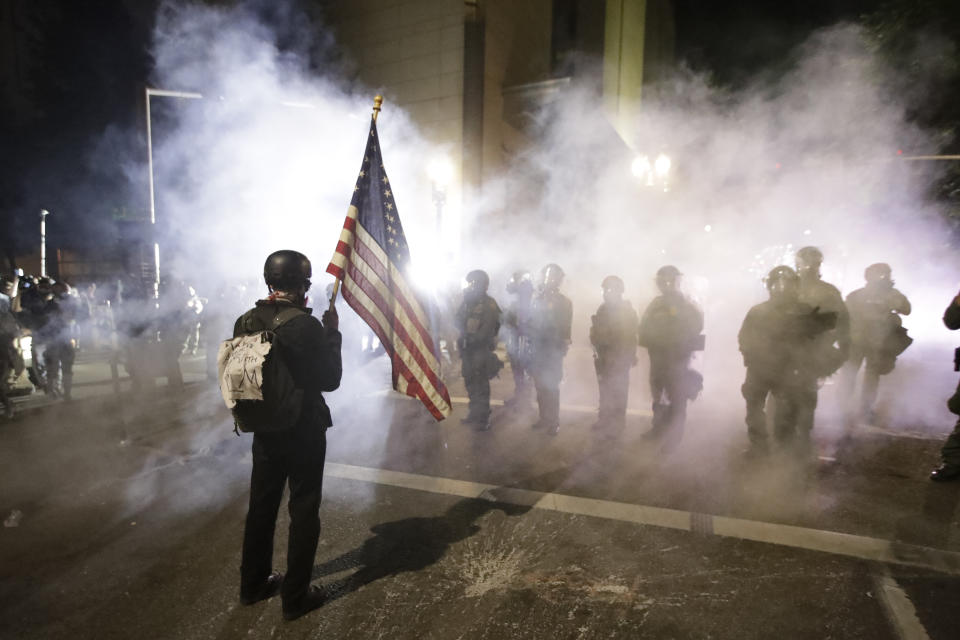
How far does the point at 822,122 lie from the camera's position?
1023 cm

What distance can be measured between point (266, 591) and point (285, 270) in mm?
1687

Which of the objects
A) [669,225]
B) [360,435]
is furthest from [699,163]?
[360,435]

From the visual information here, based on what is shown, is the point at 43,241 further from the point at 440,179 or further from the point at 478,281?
the point at 478,281

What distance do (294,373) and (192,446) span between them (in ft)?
11.0

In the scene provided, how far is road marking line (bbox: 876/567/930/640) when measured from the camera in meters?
2.34

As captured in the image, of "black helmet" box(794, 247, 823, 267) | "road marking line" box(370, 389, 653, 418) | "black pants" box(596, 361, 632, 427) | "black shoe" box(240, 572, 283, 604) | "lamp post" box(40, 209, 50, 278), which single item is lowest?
"black shoe" box(240, 572, 283, 604)

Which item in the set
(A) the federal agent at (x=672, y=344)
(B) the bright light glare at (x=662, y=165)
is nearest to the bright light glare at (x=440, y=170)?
(B) the bright light glare at (x=662, y=165)

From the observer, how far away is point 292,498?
2.54 meters

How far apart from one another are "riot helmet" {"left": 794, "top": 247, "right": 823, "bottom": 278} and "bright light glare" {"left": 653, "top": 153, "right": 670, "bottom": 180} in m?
5.76

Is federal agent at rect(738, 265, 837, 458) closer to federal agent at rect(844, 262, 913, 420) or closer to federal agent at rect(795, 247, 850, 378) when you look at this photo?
federal agent at rect(795, 247, 850, 378)

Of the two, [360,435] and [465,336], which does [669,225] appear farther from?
[360,435]

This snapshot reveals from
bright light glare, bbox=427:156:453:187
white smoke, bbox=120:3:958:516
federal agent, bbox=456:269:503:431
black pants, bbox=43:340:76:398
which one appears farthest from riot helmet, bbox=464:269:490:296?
bright light glare, bbox=427:156:453:187

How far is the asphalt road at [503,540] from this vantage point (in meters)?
2.49

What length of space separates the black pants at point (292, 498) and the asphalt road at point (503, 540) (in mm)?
208
